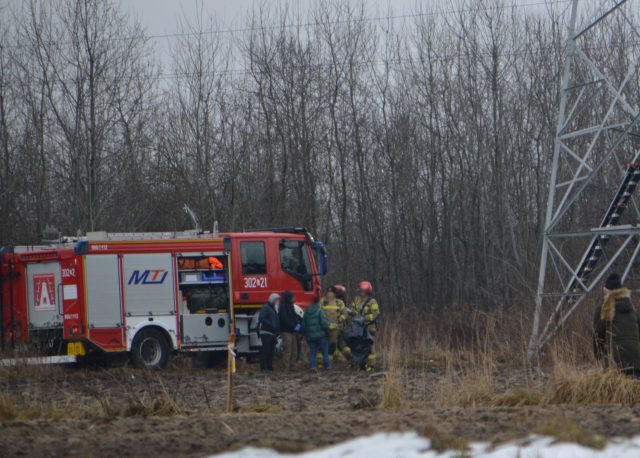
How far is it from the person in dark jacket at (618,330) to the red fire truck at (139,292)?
29.8 ft

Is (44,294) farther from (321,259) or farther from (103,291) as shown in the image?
(321,259)

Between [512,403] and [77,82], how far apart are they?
22.9 metres

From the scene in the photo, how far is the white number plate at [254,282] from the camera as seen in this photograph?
71.0 feet

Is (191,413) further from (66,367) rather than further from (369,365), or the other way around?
(66,367)

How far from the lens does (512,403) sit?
12117 mm

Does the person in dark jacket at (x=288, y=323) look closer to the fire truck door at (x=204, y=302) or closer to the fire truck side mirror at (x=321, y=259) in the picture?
the fire truck door at (x=204, y=302)

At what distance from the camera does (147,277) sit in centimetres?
2097

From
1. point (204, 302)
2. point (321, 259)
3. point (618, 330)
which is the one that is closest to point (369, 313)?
point (321, 259)

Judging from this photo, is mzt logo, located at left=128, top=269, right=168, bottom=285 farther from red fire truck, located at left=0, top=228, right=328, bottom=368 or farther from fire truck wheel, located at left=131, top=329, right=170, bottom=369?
fire truck wheel, located at left=131, top=329, right=170, bottom=369

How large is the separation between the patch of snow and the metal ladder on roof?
11.9m

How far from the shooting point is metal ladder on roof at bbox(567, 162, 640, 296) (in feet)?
66.6

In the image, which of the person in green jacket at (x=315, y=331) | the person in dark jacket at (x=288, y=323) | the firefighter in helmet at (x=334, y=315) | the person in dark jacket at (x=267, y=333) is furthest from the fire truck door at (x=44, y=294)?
the firefighter in helmet at (x=334, y=315)

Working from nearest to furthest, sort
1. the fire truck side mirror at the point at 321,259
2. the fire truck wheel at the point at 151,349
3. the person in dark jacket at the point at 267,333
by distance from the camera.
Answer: the person in dark jacket at the point at 267,333 → the fire truck wheel at the point at 151,349 → the fire truck side mirror at the point at 321,259

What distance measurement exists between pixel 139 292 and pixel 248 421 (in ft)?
35.6
